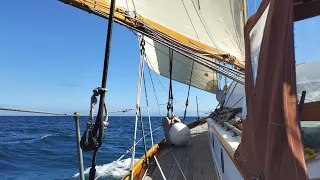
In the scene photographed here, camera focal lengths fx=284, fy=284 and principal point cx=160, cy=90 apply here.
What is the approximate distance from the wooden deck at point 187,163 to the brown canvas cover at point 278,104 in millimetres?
2897

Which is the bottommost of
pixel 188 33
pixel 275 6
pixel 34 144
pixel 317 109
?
pixel 34 144

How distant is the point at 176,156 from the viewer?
225 inches

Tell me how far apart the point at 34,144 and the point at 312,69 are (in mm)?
17288

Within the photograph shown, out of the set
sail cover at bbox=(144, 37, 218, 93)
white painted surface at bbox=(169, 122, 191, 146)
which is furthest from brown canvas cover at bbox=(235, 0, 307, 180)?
sail cover at bbox=(144, 37, 218, 93)

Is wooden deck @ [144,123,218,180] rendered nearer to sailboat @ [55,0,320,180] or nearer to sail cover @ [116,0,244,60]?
sailboat @ [55,0,320,180]

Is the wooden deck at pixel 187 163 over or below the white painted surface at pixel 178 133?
below

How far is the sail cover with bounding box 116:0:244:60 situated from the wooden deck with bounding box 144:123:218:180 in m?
1.99

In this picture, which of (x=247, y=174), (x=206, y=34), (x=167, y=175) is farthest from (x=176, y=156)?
(x=247, y=174)

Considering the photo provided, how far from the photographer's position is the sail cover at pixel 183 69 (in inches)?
341

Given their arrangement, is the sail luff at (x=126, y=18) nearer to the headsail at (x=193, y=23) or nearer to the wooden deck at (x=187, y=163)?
the headsail at (x=193, y=23)

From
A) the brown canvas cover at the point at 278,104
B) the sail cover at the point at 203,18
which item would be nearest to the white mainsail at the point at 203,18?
the sail cover at the point at 203,18

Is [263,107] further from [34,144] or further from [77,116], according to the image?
[34,144]

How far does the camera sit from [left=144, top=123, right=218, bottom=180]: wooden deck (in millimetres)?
4469

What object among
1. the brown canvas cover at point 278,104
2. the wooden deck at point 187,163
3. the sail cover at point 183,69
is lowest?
the wooden deck at point 187,163
